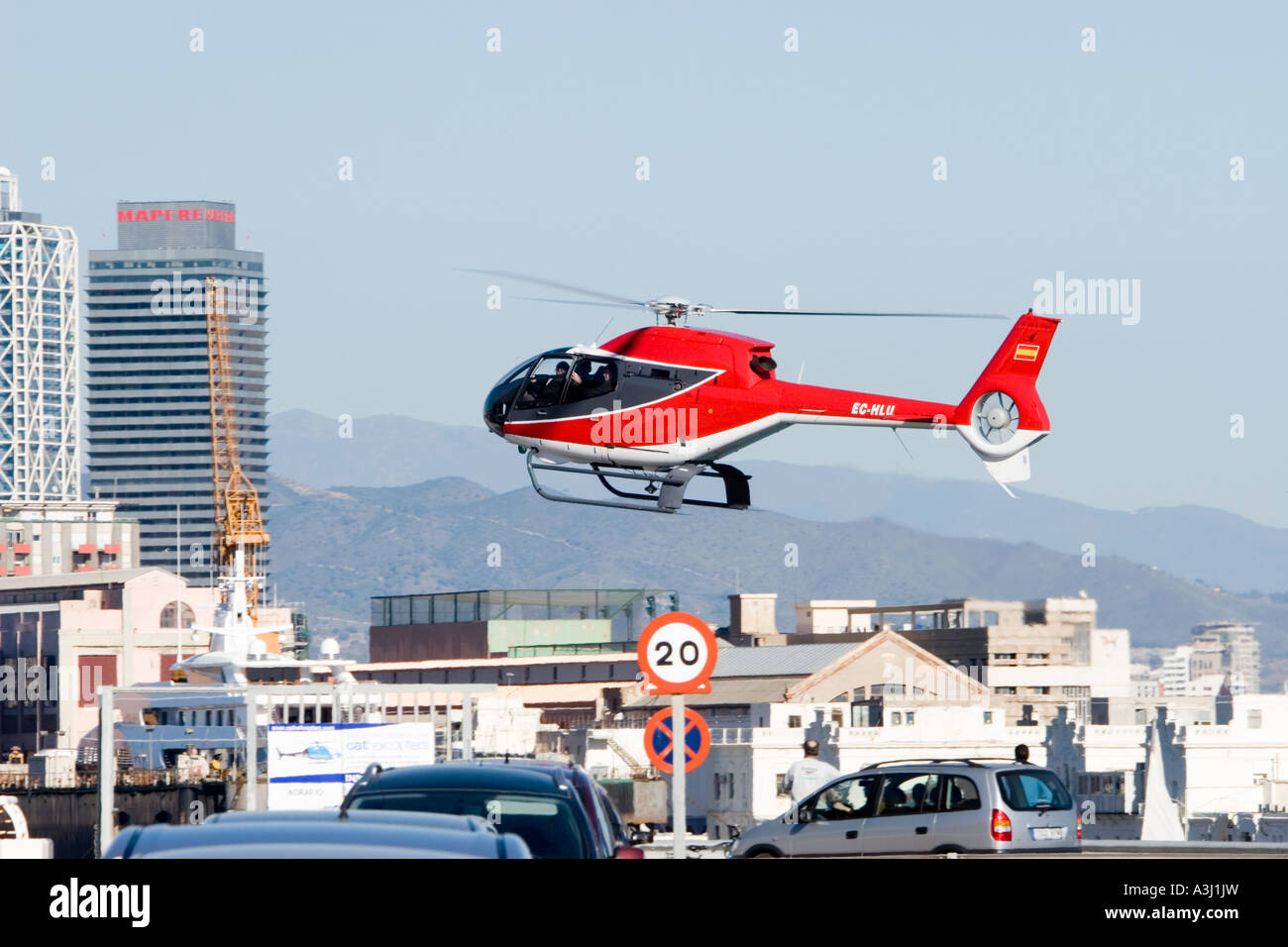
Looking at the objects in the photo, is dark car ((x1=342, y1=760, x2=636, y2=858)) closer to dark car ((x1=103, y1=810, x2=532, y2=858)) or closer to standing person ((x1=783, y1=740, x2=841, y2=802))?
dark car ((x1=103, y1=810, x2=532, y2=858))

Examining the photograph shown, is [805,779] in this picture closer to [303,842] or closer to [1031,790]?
[1031,790]

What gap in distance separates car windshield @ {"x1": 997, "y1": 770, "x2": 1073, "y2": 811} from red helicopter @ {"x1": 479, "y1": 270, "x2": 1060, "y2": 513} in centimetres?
1450

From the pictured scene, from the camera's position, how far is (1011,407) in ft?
139

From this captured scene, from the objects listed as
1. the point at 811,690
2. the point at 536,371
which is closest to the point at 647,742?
the point at 536,371

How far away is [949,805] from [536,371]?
16643 mm

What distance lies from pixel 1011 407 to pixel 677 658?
25.0 meters

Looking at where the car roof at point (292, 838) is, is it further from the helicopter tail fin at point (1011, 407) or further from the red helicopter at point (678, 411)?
the helicopter tail fin at point (1011, 407)

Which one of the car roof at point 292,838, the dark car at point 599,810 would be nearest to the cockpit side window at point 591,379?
the dark car at point 599,810

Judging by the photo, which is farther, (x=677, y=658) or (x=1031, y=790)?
(x=1031, y=790)

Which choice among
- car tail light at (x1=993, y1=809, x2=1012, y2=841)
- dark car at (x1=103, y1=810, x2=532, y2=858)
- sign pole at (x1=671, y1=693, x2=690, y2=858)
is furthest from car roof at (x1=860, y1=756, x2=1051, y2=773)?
dark car at (x1=103, y1=810, x2=532, y2=858)

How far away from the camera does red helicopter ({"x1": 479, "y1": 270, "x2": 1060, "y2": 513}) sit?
3819 centimetres

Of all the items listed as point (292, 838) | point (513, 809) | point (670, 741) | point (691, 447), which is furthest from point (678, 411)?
point (292, 838)

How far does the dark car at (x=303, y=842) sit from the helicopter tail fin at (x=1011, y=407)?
106 ft
